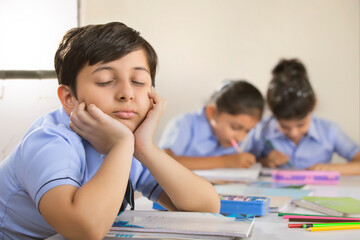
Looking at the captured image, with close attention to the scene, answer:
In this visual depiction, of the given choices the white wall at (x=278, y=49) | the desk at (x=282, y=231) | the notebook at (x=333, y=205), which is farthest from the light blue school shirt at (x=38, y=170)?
the white wall at (x=278, y=49)

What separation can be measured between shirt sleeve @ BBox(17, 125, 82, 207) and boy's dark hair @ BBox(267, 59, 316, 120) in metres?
1.55

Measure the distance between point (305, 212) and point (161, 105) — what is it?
1.32 ft

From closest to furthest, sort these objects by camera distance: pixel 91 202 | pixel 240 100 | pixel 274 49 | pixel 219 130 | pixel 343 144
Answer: pixel 91 202 → pixel 240 100 → pixel 219 130 → pixel 343 144 → pixel 274 49

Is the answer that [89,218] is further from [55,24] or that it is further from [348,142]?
[348,142]

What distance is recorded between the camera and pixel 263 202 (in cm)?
86

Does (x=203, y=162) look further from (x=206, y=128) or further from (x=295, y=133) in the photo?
(x=295, y=133)

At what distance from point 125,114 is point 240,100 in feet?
4.24

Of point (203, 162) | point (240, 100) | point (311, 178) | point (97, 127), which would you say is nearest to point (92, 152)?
point (97, 127)

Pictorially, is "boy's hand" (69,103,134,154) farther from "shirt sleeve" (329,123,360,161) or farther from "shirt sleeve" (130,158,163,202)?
"shirt sleeve" (329,123,360,161)

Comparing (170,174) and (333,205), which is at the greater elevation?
(170,174)

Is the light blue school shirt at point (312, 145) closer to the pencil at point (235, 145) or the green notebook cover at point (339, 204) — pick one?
the pencil at point (235, 145)

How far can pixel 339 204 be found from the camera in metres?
0.97

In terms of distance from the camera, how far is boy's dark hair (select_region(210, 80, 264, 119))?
6.45ft

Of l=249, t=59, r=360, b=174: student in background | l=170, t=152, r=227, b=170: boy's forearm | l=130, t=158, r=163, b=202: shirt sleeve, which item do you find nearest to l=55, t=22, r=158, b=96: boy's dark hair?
l=130, t=158, r=163, b=202: shirt sleeve
